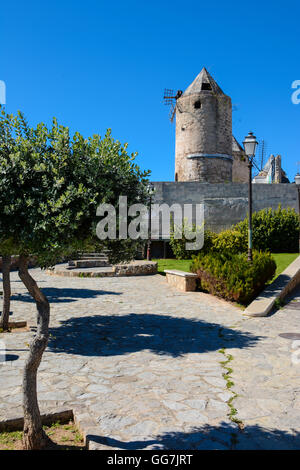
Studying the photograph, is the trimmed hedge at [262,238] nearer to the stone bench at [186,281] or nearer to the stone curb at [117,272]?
the stone curb at [117,272]

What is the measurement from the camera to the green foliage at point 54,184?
4.23 meters

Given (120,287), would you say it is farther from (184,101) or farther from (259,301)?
(184,101)

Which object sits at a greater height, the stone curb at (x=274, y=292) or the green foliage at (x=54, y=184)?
the green foliage at (x=54, y=184)

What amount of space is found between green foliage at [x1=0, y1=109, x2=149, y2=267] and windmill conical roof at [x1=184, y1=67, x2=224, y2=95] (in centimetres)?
3154

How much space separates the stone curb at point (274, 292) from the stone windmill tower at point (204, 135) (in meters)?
20.1

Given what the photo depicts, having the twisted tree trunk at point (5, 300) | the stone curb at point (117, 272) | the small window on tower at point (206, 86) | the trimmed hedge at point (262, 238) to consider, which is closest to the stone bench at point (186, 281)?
the stone curb at point (117, 272)

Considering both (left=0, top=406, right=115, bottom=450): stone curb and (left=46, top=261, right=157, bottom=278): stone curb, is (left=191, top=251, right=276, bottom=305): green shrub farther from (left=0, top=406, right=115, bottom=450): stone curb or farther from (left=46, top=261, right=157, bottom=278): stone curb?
(left=0, top=406, right=115, bottom=450): stone curb

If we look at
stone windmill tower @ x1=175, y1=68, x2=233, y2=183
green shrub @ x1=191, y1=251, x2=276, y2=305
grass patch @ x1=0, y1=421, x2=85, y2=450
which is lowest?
grass patch @ x1=0, y1=421, x2=85, y2=450

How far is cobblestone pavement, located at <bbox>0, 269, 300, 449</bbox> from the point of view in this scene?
3957 mm

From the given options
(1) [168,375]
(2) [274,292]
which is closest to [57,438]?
(1) [168,375]

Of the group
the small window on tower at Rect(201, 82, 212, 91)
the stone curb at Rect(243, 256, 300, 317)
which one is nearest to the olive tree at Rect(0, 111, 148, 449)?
the stone curb at Rect(243, 256, 300, 317)

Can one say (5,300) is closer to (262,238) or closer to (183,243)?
(183,243)
